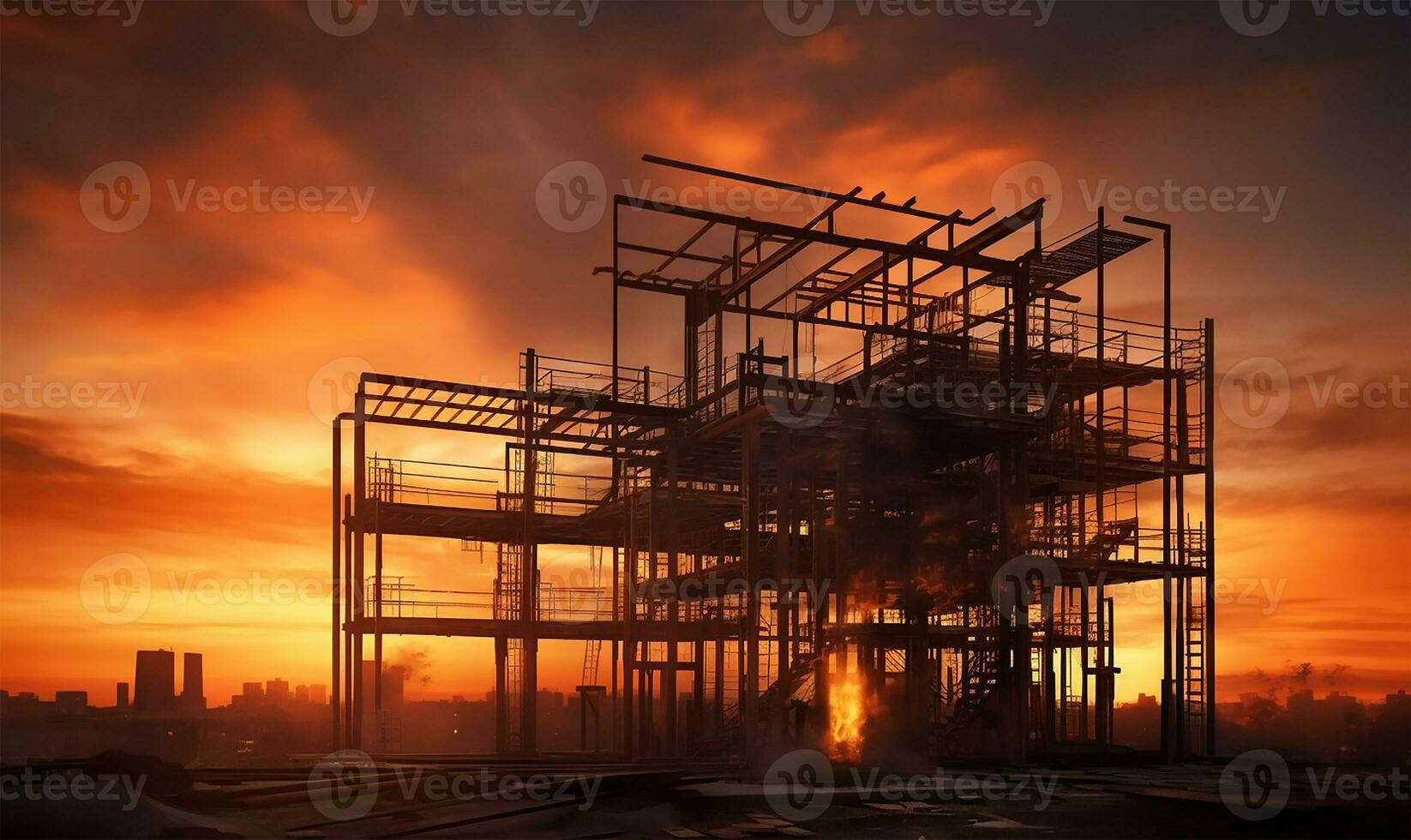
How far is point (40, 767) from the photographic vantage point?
2256cm

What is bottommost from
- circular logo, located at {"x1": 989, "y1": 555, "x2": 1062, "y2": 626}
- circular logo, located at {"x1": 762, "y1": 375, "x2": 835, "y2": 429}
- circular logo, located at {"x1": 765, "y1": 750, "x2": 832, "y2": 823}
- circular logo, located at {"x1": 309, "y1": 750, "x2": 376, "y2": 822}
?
circular logo, located at {"x1": 765, "y1": 750, "x2": 832, "y2": 823}

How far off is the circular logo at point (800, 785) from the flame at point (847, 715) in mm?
690

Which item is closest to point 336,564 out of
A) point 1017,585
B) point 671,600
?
point 671,600

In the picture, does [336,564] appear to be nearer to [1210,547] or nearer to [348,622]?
[348,622]

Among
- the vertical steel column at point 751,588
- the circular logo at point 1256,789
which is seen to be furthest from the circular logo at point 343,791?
the circular logo at point 1256,789

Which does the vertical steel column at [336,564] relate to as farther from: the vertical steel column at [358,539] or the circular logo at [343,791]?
the circular logo at [343,791]

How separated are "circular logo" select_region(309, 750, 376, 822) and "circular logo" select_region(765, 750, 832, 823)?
703cm

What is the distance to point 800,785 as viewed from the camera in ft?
80.7

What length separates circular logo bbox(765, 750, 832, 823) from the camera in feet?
68.8

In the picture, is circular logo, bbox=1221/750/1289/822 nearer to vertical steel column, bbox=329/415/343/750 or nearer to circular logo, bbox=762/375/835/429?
circular logo, bbox=762/375/835/429

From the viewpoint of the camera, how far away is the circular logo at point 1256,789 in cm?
1881

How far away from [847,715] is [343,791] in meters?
12.9

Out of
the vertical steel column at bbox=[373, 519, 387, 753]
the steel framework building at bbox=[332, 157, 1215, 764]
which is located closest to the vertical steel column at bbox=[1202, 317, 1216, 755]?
the steel framework building at bbox=[332, 157, 1215, 764]

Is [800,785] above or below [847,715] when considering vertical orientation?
below
